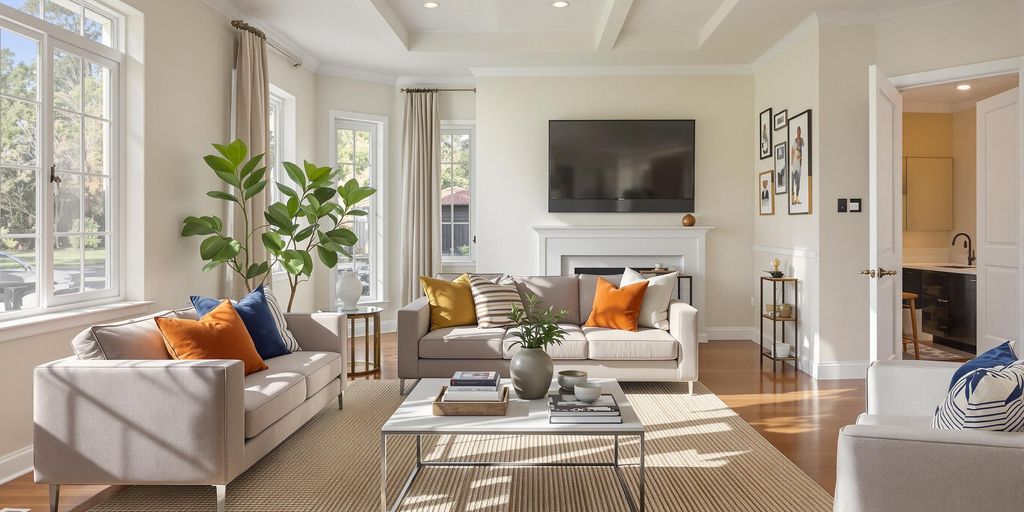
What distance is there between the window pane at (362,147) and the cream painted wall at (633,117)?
1380 mm

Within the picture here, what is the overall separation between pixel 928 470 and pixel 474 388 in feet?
5.77

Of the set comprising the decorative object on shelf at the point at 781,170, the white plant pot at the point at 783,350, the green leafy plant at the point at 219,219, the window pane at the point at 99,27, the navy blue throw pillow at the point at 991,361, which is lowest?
the white plant pot at the point at 783,350

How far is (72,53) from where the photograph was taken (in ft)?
11.7

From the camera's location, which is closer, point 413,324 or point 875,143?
point 875,143

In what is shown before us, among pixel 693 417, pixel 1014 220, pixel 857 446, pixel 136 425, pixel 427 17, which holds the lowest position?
pixel 693 417

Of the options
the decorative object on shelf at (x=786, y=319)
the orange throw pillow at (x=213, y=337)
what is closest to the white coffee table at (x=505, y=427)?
the orange throw pillow at (x=213, y=337)

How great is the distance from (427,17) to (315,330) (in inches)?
117

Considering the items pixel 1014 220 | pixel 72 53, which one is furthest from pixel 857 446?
pixel 1014 220

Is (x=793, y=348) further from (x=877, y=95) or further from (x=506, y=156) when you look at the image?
(x=506, y=156)

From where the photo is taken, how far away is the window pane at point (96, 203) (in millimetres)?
3717

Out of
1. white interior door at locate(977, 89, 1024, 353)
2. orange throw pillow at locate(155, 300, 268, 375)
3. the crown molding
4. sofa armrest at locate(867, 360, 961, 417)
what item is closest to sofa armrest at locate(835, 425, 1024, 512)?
sofa armrest at locate(867, 360, 961, 417)

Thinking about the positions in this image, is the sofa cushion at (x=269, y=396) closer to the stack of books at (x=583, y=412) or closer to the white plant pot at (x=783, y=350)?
the stack of books at (x=583, y=412)

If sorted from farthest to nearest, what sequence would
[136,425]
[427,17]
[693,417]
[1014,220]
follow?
1. [427,17]
2. [1014,220]
3. [693,417]
4. [136,425]

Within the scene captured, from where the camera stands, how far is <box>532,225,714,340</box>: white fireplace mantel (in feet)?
21.5
